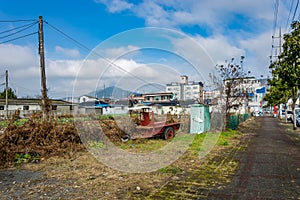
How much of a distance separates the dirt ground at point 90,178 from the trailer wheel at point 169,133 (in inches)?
167

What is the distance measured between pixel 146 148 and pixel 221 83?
30.2ft

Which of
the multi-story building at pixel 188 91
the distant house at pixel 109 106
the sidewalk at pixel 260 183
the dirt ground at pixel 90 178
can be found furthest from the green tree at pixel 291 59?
the distant house at pixel 109 106

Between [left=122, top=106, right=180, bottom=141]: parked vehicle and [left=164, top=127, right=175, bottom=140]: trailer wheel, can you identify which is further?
[left=164, top=127, right=175, bottom=140]: trailer wheel

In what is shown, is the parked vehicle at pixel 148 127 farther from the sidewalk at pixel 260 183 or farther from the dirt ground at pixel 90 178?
the sidewalk at pixel 260 183

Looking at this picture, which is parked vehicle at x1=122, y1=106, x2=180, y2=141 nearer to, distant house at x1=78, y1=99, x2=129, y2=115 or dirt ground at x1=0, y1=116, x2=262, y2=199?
distant house at x1=78, y1=99, x2=129, y2=115

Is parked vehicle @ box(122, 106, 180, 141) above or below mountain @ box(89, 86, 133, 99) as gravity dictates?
below

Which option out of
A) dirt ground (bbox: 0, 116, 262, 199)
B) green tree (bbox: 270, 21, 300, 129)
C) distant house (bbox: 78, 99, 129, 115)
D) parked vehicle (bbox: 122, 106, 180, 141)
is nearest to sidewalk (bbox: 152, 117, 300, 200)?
dirt ground (bbox: 0, 116, 262, 199)

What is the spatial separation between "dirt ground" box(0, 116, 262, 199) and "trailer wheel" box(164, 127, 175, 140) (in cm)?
424

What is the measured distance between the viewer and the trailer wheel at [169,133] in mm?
12386

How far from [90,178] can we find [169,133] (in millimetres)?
7267

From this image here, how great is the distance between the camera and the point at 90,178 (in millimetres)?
5820

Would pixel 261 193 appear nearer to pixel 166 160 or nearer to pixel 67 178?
pixel 166 160

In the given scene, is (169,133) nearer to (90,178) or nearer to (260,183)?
(90,178)

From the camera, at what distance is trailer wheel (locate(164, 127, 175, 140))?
488 inches
